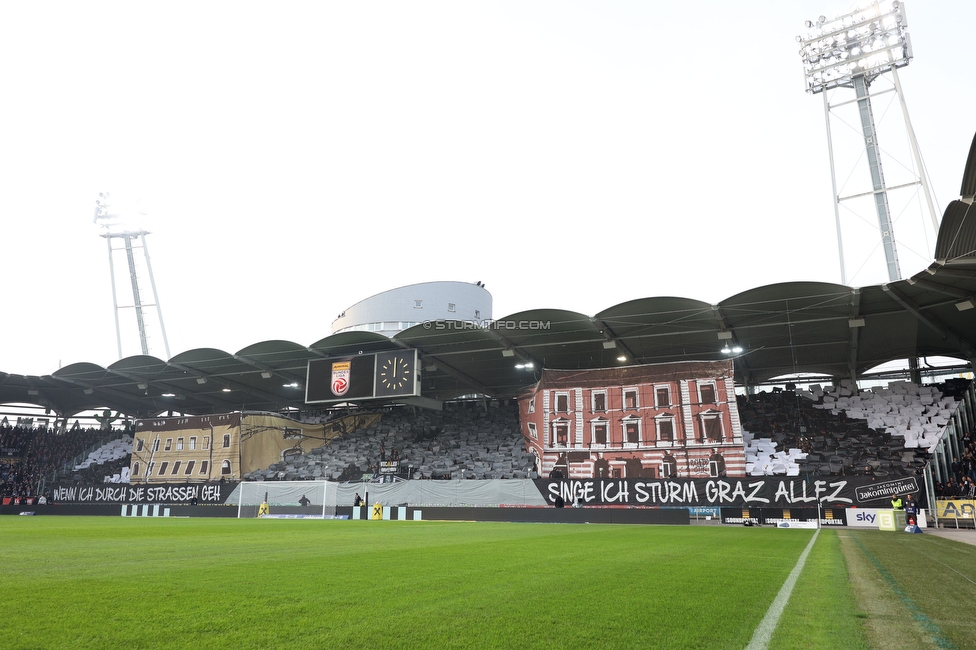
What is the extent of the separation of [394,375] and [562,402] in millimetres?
9899

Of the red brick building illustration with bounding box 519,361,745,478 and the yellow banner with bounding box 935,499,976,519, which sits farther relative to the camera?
the red brick building illustration with bounding box 519,361,745,478

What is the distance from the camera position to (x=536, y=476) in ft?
117

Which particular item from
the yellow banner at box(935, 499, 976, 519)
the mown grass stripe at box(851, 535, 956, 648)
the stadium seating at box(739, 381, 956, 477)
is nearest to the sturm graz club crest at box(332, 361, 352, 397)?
the stadium seating at box(739, 381, 956, 477)

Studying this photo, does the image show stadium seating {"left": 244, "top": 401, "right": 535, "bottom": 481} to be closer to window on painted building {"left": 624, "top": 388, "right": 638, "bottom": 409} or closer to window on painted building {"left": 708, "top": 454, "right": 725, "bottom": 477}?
window on painted building {"left": 624, "top": 388, "right": 638, "bottom": 409}

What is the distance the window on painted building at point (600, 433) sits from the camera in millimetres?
34344

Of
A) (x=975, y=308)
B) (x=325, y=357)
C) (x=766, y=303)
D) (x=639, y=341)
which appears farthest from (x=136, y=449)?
(x=975, y=308)

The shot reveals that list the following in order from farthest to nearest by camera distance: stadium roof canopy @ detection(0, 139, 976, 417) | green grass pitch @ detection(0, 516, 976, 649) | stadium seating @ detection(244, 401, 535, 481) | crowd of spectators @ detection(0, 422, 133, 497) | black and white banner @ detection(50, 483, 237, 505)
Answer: crowd of spectators @ detection(0, 422, 133, 497)
stadium seating @ detection(244, 401, 535, 481)
black and white banner @ detection(50, 483, 237, 505)
stadium roof canopy @ detection(0, 139, 976, 417)
green grass pitch @ detection(0, 516, 976, 649)

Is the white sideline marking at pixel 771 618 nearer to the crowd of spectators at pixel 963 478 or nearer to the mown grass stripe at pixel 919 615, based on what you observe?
the mown grass stripe at pixel 919 615

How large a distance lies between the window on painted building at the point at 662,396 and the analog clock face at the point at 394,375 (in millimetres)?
13765

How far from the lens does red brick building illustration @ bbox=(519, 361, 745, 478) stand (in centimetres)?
3209

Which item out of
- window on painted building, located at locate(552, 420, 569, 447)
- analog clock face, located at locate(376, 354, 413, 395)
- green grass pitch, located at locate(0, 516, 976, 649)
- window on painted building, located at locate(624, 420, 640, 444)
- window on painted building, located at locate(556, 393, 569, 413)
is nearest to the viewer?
green grass pitch, located at locate(0, 516, 976, 649)

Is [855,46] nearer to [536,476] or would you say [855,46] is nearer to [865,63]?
[865,63]

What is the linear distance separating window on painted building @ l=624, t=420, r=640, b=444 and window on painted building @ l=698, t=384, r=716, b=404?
369 centimetres

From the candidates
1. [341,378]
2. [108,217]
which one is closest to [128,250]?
[108,217]
